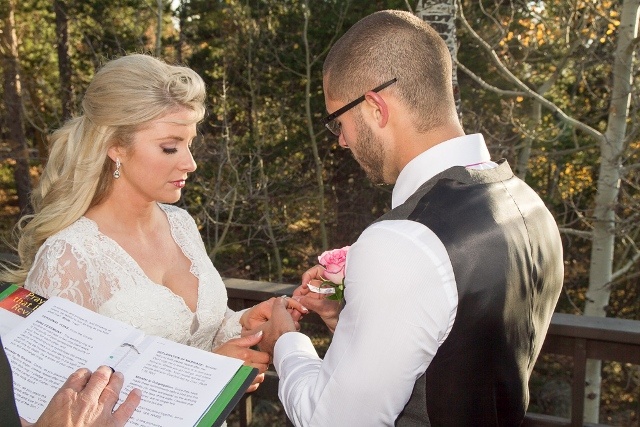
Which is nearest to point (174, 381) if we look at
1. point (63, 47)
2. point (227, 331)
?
point (227, 331)

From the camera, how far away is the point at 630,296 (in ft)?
44.1

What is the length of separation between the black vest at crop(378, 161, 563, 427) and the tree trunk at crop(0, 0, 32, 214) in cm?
1433

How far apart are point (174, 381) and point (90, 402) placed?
Answer: 0.27 meters

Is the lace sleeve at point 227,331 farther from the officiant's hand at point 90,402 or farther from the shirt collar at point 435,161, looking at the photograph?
the shirt collar at point 435,161

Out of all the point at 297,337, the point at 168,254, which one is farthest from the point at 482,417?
the point at 168,254

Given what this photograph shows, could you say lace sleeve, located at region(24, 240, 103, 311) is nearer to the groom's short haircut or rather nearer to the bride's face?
the bride's face

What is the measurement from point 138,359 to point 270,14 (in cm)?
1431

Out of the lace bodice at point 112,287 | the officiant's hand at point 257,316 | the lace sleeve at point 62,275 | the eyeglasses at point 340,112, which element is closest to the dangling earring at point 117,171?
the lace bodice at point 112,287

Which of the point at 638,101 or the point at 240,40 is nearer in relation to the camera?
the point at 638,101

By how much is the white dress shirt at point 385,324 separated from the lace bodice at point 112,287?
1130 millimetres

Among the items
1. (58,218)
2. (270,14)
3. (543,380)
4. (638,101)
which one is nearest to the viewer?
(58,218)

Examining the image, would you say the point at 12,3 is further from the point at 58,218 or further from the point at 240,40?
the point at 58,218

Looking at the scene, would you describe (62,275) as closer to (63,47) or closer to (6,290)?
(6,290)

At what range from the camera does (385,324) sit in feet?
4.99
